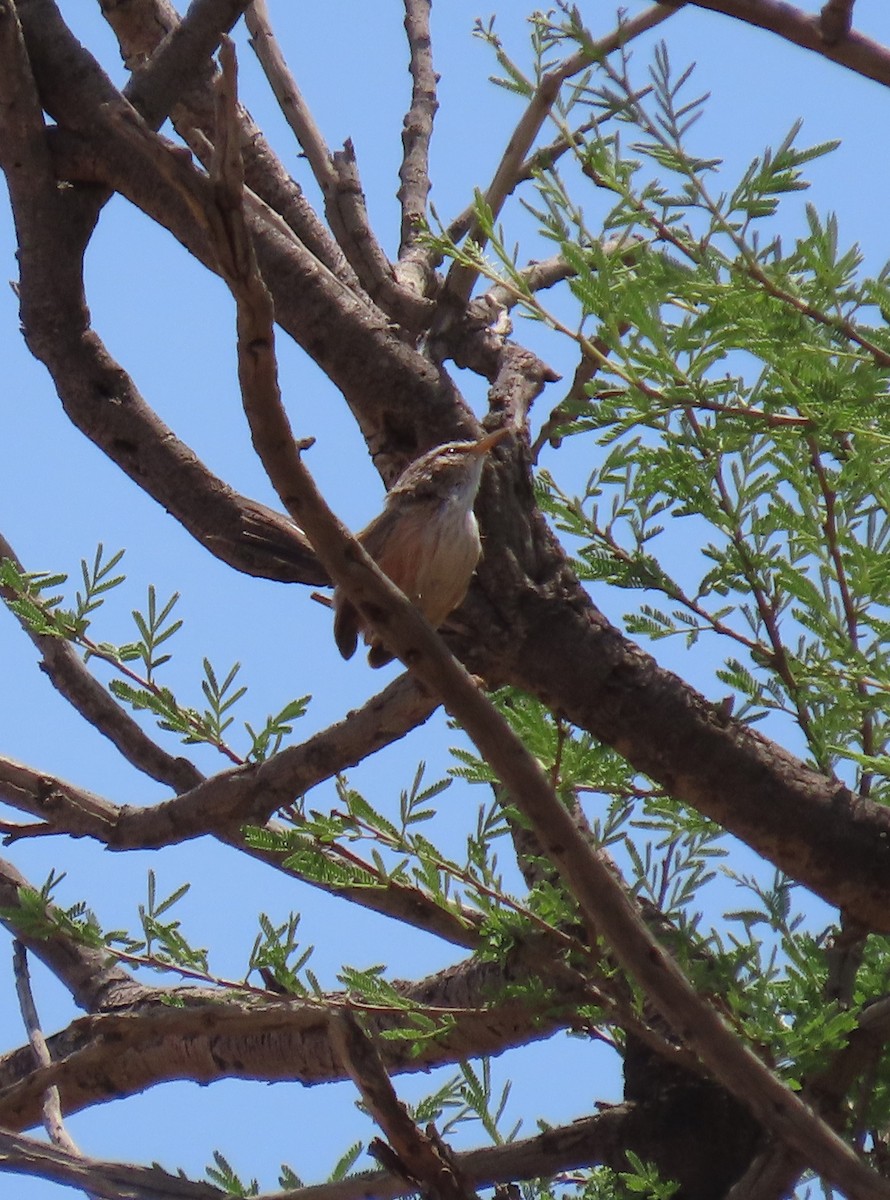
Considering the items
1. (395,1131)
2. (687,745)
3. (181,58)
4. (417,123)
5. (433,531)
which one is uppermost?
(417,123)

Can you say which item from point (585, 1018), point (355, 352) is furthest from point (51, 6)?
point (585, 1018)

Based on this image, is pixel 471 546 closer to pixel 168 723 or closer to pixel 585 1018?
pixel 168 723

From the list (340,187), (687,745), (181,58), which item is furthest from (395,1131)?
(340,187)

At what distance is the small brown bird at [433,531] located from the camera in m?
3.18

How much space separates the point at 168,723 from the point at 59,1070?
3.08 feet

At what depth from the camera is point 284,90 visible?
558cm

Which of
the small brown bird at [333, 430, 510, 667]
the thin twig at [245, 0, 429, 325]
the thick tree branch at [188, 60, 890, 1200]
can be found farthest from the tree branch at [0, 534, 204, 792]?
the thick tree branch at [188, 60, 890, 1200]

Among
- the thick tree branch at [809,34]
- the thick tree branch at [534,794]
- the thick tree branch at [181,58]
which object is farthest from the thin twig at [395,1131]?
the thick tree branch at [181,58]

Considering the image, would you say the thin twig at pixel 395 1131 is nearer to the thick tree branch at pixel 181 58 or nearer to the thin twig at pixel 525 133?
the thin twig at pixel 525 133

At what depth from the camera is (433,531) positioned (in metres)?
3.23

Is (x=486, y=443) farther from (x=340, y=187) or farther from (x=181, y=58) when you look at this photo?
(x=340, y=187)

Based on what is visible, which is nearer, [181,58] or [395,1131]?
[395,1131]

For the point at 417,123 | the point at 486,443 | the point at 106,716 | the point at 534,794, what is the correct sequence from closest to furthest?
the point at 534,794, the point at 486,443, the point at 106,716, the point at 417,123

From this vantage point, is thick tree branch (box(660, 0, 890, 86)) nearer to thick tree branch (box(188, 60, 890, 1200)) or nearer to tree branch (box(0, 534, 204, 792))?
thick tree branch (box(188, 60, 890, 1200))
